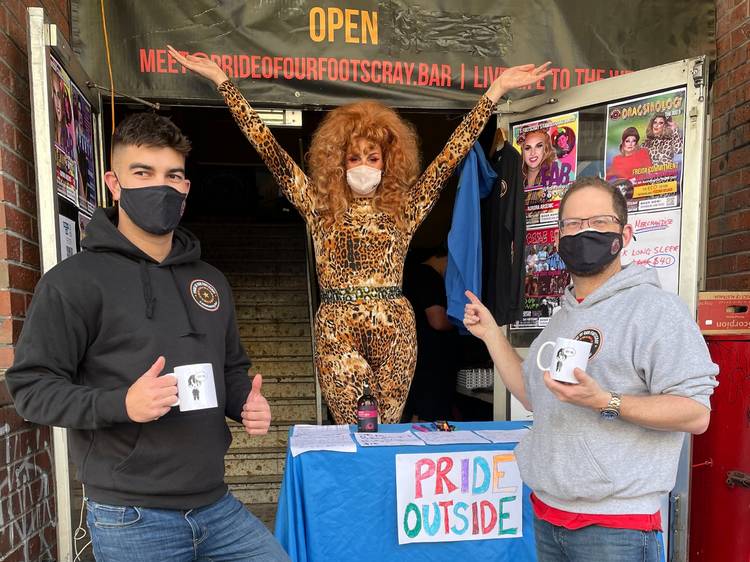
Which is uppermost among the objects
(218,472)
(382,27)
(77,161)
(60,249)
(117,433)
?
(382,27)

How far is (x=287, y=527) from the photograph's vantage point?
225 cm

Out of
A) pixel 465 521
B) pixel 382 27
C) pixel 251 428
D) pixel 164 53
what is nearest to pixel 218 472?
pixel 251 428

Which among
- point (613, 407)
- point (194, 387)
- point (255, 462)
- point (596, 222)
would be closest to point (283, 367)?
point (255, 462)

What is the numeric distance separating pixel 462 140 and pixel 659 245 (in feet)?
3.88

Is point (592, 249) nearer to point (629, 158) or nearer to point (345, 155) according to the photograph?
point (345, 155)

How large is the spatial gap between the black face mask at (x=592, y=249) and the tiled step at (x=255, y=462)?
3485 mm

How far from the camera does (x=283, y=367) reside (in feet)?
17.2

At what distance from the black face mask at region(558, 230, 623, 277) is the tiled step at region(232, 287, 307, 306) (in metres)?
4.56

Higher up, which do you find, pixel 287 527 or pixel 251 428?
pixel 251 428

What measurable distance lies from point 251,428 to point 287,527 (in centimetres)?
87

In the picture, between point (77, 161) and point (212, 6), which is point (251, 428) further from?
point (212, 6)

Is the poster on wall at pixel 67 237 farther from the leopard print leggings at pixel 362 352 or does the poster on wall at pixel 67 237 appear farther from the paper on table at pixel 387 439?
the paper on table at pixel 387 439

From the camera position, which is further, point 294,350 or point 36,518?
point 294,350

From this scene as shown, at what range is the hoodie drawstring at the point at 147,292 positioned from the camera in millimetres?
1442
